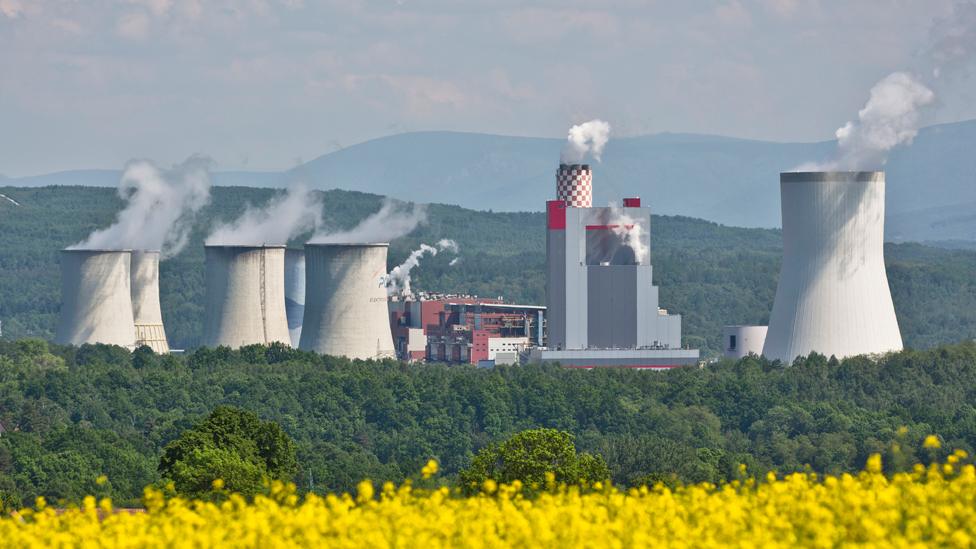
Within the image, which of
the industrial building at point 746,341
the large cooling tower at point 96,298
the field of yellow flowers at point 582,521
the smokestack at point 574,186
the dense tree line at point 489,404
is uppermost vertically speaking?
the smokestack at point 574,186

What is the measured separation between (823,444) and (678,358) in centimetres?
1839

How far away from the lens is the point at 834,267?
61.6 m

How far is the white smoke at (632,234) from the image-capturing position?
73750mm

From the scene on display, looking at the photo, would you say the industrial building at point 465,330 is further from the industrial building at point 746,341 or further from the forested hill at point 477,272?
the forested hill at point 477,272

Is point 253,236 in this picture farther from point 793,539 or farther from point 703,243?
point 703,243

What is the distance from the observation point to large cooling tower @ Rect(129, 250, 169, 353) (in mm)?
82188

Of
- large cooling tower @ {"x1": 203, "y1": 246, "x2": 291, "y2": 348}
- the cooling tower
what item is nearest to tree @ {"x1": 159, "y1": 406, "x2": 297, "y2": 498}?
large cooling tower @ {"x1": 203, "y1": 246, "x2": 291, "y2": 348}

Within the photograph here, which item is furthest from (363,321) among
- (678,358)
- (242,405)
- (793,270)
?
(793,270)

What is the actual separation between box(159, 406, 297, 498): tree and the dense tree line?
14.3 meters

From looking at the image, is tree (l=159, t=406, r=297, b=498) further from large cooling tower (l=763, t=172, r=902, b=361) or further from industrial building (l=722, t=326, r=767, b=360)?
industrial building (l=722, t=326, r=767, b=360)

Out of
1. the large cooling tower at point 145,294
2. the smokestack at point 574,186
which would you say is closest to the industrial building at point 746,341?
the smokestack at point 574,186

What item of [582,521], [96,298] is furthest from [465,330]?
[582,521]

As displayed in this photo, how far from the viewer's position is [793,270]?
2464 inches

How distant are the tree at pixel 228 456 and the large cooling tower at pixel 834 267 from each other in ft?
80.1
